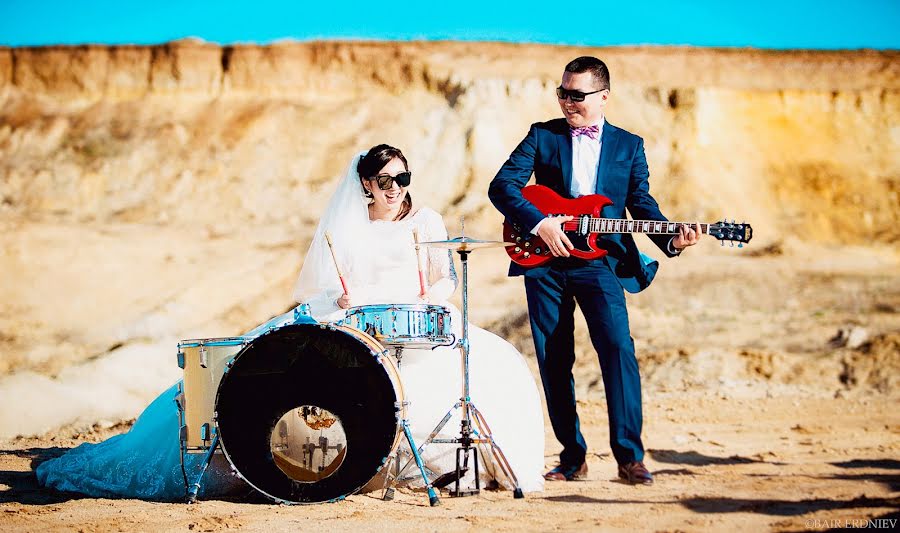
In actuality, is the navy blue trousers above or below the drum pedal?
above

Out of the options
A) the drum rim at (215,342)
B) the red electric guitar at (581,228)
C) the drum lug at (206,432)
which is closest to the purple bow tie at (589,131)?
the red electric guitar at (581,228)

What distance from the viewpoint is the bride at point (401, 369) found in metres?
6.71

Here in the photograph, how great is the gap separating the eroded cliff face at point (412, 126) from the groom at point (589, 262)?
17.9 metres

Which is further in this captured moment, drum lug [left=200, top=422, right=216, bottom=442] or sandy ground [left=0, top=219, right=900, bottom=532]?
drum lug [left=200, top=422, right=216, bottom=442]

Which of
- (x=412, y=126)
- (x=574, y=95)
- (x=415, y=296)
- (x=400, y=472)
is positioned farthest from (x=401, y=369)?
(x=412, y=126)

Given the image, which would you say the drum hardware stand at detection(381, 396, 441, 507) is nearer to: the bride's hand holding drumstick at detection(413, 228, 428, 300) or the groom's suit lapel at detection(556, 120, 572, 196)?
the bride's hand holding drumstick at detection(413, 228, 428, 300)

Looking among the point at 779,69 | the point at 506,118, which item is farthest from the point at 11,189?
the point at 779,69

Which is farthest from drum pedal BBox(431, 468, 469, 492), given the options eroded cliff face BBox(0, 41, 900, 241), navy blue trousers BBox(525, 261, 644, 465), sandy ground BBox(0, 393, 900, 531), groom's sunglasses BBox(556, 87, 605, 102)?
eroded cliff face BBox(0, 41, 900, 241)

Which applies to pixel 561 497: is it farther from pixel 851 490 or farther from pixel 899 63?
pixel 899 63

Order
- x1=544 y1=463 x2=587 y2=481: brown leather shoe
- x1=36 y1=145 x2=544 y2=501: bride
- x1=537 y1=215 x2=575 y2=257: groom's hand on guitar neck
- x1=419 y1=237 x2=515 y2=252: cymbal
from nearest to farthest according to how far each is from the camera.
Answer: x1=419 y1=237 x2=515 y2=252: cymbal, x1=537 y1=215 x2=575 y2=257: groom's hand on guitar neck, x1=36 y1=145 x2=544 y2=501: bride, x1=544 y1=463 x2=587 y2=481: brown leather shoe

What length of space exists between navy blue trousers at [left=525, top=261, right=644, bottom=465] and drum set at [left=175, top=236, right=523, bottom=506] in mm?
609

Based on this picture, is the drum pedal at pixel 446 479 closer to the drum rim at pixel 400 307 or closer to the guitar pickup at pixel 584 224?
the drum rim at pixel 400 307

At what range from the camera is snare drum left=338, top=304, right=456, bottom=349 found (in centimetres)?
605

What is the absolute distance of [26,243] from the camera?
22062 millimetres
